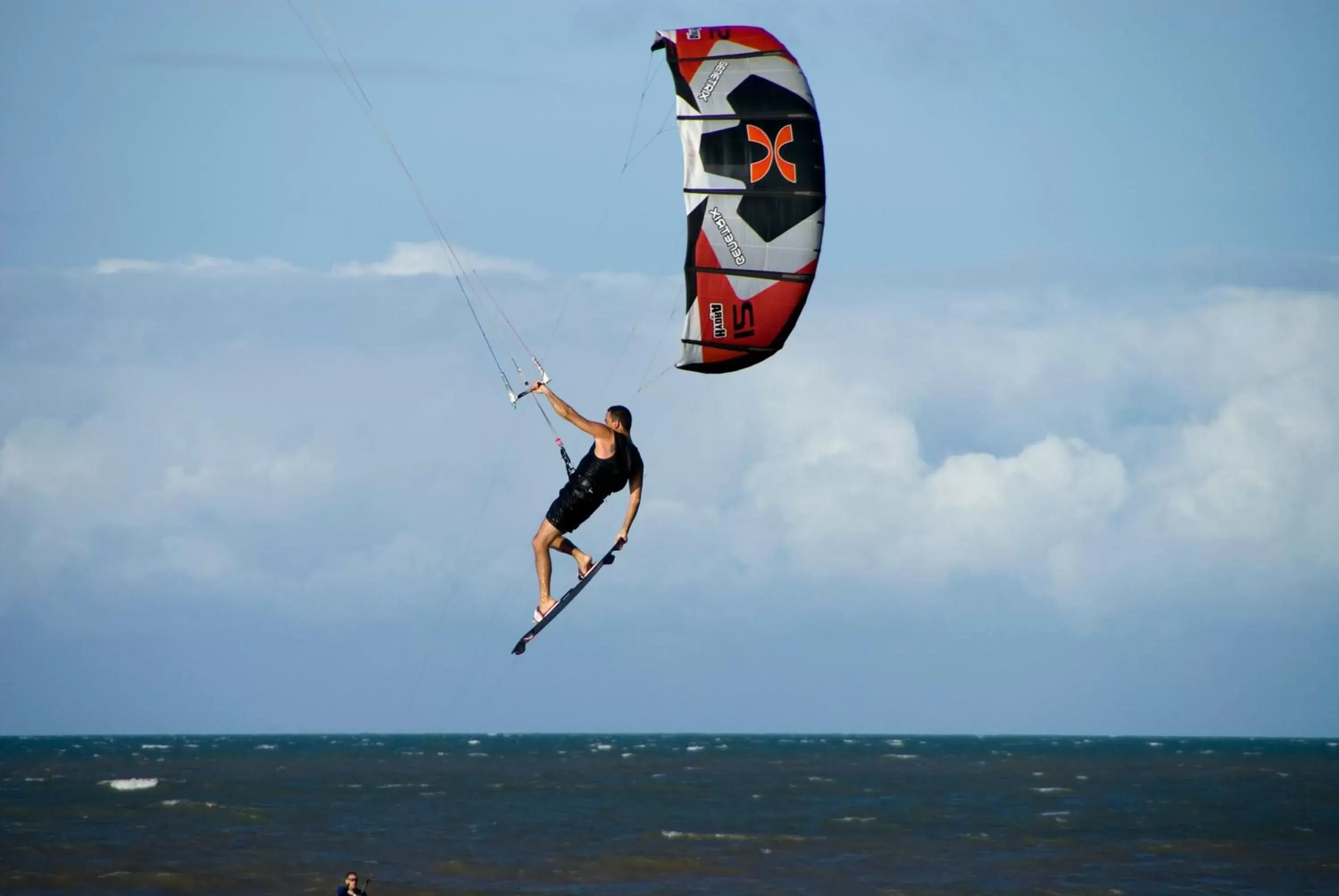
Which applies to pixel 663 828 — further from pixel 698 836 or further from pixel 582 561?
pixel 582 561

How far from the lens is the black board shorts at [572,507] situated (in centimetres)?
1563

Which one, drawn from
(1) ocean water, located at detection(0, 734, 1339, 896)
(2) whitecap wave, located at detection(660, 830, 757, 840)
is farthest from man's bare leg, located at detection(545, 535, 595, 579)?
(2) whitecap wave, located at detection(660, 830, 757, 840)

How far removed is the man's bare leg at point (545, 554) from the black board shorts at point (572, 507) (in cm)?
7

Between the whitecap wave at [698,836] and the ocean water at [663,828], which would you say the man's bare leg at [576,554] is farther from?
the whitecap wave at [698,836]

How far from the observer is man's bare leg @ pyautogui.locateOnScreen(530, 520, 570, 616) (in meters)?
15.9

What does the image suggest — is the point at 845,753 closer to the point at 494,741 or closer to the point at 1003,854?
the point at 494,741

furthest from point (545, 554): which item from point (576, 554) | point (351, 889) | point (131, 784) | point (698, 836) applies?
point (131, 784)

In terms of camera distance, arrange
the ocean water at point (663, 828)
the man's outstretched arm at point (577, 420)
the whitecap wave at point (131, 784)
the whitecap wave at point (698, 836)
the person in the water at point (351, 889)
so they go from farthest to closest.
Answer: the whitecap wave at point (131, 784)
the whitecap wave at point (698, 836)
the ocean water at point (663, 828)
the person in the water at point (351, 889)
the man's outstretched arm at point (577, 420)

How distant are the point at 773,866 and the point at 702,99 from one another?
19896 mm

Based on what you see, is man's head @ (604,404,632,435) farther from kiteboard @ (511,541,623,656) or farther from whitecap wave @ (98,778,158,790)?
whitecap wave @ (98,778,158,790)

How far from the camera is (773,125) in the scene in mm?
16906

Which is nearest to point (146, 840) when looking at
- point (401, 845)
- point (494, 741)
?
point (401, 845)

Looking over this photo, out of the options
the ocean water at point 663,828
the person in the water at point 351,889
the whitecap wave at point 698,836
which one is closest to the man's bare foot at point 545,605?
the person in the water at point 351,889

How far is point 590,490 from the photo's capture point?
15539 millimetres
